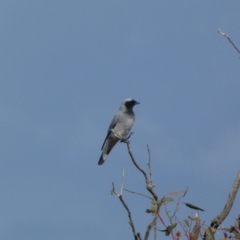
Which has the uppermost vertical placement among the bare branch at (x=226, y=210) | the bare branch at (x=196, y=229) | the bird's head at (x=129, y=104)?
the bird's head at (x=129, y=104)

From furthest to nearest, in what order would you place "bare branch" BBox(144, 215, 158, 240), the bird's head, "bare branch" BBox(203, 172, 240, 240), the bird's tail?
the bird's head < the bird's tail < "bare branch" BBox(203, 172, 240, 240) < "bare branch" BBox(144, 215, 158, 240)

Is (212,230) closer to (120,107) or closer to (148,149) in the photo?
(148,149)

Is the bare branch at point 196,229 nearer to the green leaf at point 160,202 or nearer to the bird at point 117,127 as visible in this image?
the green leaf at point 160,202

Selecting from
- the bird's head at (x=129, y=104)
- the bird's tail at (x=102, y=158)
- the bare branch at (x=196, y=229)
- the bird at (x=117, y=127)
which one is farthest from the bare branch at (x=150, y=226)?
the bird's head at (x=129, y=104)

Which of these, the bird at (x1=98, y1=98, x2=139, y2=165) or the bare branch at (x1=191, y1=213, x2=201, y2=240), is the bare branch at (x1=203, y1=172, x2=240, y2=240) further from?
the bird at (x1=98, y1=98, x2=139, y2=165)

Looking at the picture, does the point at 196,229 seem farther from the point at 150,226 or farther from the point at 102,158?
the point at 102,158

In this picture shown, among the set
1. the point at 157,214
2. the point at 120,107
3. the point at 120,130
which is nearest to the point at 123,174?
the point at 157,214

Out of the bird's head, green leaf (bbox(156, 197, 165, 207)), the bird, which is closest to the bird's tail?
the bird

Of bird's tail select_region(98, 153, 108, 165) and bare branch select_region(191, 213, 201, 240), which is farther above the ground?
bird's tail select_region(98, 153, 108, 165)

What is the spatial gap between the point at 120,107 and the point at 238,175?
9287 millimetres

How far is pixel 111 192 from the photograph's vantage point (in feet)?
10.3

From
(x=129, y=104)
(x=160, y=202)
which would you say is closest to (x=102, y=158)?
(x=129, y=104)

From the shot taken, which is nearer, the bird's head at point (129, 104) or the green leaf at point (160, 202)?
the green leaf at point (160, 202)

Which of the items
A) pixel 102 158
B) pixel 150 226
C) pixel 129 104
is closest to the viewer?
pixel 150 226
